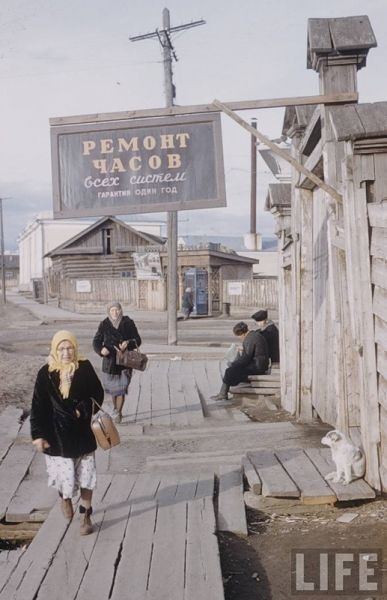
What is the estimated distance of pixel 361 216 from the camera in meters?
5.30

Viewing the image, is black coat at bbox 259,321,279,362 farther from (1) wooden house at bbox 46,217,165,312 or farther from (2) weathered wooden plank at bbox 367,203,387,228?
(1) wooden house at bbox 46,217,165,312

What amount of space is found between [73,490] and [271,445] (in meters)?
3.00

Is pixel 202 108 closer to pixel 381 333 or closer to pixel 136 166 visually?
pixel 136 166

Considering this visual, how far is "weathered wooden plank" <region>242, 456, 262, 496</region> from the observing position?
17.5 feet

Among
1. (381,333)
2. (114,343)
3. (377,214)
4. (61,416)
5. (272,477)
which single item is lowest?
(272,477)

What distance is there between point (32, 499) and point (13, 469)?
3.52ft

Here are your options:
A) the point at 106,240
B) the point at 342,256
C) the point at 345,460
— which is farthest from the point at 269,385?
the point at 106,240

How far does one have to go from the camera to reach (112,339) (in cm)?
870

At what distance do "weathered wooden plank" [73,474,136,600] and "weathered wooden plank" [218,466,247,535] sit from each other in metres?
0.70

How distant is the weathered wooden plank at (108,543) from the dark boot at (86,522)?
8 centimetres

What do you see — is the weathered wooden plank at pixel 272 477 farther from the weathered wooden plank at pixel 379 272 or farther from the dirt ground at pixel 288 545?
the weathered wooden plank at pixel 379 272

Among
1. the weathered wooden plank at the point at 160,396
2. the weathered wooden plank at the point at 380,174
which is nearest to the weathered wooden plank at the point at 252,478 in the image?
the weathered wooden plank at the point at 380,174

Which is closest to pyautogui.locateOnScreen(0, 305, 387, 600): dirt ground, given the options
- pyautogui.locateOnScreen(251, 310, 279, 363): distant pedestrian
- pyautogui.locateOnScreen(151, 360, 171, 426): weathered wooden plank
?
pyautogui.locateOnScreen(151, 360, 171, 426): weathered wooden plank

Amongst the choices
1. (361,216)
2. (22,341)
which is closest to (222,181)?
(361,216)
